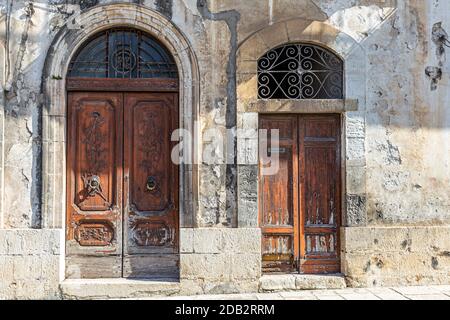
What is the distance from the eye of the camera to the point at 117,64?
7188 millimetres

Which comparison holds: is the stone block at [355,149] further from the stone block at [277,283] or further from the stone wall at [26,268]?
the stone wall at [26,268]

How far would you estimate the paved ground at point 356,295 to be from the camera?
660 cm

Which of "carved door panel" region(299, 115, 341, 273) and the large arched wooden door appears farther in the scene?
"carved door panel" region(299, 115, 341, 273)

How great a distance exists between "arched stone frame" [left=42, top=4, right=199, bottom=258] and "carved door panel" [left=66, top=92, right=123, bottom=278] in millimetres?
168

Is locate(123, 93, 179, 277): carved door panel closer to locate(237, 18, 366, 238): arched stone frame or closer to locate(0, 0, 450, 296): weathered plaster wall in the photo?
locate(0, 0, 450, 296): weathered plaster wall

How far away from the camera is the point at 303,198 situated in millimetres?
7250

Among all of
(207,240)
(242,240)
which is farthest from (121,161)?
(242,240)

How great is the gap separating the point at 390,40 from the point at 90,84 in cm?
379

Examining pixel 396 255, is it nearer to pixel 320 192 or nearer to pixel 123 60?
pixel 320 192

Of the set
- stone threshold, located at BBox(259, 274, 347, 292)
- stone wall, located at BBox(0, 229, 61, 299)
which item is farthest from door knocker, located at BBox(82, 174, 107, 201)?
stone threshold, located at BBox(259, 274, 347, 292)

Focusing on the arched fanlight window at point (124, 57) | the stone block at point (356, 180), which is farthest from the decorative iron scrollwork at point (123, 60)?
the stone block at point (356, 180)

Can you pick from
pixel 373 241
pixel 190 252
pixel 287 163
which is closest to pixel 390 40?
pixel 287 163

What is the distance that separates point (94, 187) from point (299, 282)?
2.76m

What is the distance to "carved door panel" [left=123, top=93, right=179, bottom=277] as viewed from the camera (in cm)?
712
